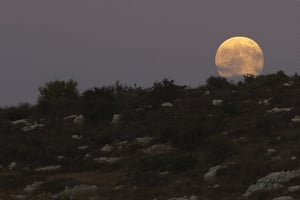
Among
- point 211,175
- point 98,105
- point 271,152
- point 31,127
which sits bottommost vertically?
point 211,175

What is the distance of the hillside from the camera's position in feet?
50.2

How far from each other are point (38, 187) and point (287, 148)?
869 centimetres

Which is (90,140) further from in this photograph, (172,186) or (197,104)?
(172,186)

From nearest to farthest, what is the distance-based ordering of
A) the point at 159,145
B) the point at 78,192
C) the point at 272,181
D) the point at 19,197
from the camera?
1. the point at 272,181
2. the point at 78,192
3. the point at 19,197
4. the point at 159,145

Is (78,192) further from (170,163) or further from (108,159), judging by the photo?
(108,159)

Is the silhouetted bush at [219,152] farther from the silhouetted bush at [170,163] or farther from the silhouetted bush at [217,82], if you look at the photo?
the silhouetted bush at [217,82]

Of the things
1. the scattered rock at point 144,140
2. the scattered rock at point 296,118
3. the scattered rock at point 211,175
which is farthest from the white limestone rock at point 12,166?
the scattered rock at point 296,118

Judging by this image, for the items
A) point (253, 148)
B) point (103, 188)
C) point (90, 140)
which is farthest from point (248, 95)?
point (103, 188)

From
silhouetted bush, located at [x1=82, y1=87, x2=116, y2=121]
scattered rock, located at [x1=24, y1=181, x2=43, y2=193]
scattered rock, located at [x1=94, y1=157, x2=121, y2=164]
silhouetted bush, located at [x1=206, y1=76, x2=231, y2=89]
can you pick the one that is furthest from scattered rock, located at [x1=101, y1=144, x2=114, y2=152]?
silhouetted bush, located at [x1=206, y1=76, x2=231, y2=89]

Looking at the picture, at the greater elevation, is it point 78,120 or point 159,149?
point 78,120

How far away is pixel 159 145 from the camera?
2267 cm

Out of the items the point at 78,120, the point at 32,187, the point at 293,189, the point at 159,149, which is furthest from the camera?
the point at 78,120

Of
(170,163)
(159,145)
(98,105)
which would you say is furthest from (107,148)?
(98,105)

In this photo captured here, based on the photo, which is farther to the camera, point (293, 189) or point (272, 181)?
point (272, 181)
